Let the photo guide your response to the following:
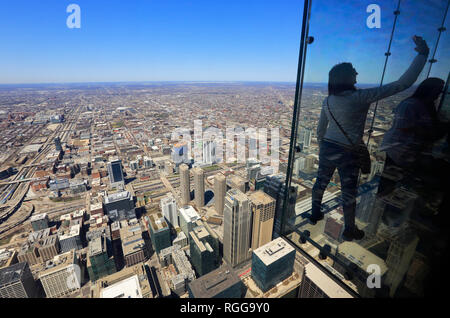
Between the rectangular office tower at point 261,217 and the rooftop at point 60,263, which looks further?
the rectangular office tower at point 261,217

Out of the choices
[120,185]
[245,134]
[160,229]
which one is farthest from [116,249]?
[245,134]

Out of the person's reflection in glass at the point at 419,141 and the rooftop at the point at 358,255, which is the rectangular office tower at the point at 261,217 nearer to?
the rooftop at the point at 358,255

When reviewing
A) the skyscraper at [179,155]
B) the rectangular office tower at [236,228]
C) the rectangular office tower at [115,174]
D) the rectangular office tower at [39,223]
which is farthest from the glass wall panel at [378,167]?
the skyscraper at [179,155]

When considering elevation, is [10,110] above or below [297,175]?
below

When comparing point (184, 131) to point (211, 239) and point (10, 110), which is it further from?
point (10, 110)

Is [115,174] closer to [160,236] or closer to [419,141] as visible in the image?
[160,236]
